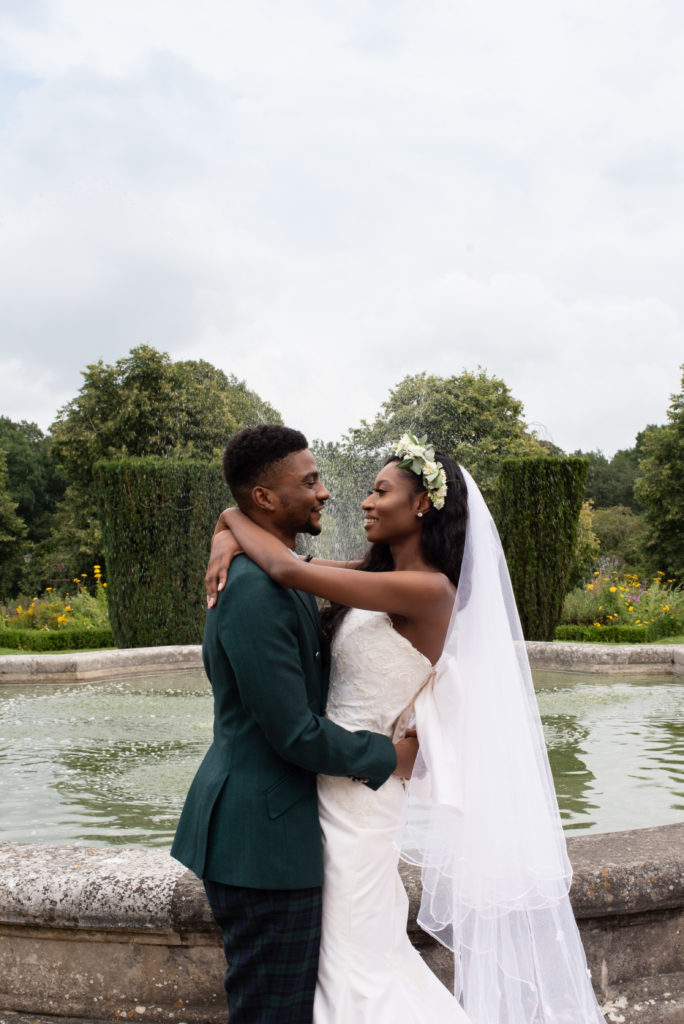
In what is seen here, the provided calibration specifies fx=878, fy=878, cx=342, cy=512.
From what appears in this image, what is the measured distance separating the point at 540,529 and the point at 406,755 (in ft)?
37.3

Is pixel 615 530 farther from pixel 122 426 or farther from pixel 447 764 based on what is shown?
pixel 447 764

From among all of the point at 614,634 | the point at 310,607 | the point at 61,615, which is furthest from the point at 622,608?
the point at 310,607

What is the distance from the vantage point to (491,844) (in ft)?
7.40

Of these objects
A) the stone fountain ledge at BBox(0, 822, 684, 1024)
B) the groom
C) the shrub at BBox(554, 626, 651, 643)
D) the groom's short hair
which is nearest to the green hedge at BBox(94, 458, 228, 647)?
the shrub at BBox(554, 626, 651, 643)

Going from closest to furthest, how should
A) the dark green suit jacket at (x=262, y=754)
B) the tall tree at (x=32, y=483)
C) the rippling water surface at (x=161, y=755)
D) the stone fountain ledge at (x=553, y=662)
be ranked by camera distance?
the dark green suit jacket at (x=262, y=754) → the rippling water surface at (x=161, y=755) → the stone fountain ledge at (x=553, y=662) → the tall tree at (x=32, y=483)

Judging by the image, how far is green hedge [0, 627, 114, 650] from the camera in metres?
13.7

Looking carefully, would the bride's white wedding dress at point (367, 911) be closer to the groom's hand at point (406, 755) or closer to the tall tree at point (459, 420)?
the groom's hand at point (406, 755)

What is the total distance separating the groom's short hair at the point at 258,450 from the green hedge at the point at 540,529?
1112 cm

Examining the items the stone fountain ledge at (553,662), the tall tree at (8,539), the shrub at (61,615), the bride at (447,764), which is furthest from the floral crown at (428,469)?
the tall tree at (8,539)

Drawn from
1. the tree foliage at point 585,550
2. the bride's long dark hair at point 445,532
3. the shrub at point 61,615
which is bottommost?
the shrub at point 61,615

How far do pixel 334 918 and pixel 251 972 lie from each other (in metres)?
0.21

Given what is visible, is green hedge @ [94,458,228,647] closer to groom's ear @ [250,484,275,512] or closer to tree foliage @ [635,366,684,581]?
groom's ear @ [250,484,275,512]

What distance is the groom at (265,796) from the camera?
1834mm

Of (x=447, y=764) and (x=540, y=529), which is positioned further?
(x=540, y=529)
